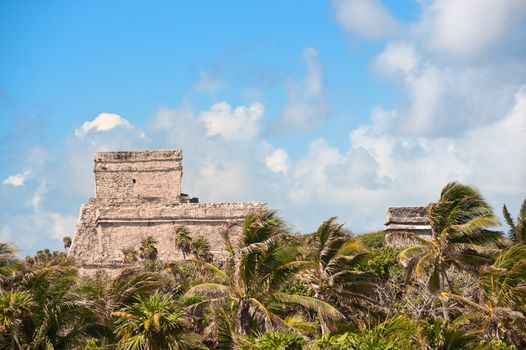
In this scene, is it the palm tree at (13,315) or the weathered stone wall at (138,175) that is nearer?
the palm tree at (13,315)

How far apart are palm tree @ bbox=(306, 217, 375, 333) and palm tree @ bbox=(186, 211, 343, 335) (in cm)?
240

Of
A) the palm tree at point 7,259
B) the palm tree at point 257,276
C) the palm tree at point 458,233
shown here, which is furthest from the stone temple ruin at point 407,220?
the palm tree at point 7,259

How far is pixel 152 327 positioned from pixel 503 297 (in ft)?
23.6

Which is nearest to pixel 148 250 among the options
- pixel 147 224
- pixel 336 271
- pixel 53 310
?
pixel 147 224

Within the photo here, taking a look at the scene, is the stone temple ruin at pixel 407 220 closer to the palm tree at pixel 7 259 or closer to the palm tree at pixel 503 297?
the palm tree at pixel 503 297

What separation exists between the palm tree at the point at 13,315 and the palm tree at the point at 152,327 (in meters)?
1.60

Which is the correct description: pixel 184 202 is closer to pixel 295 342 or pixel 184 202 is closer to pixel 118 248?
pixel 118 248

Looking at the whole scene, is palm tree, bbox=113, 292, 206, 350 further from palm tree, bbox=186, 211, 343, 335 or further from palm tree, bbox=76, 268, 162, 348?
palm tree, bbox=186, 211, 343, 335

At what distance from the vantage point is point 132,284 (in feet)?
56.4

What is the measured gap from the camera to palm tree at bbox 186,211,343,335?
16.9 metres

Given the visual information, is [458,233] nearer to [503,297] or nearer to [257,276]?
[503,297]

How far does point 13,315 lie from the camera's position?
15344 millimetres

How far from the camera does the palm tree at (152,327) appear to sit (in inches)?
603

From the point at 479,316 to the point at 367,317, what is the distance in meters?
2.77
